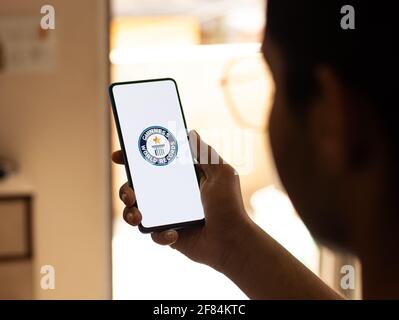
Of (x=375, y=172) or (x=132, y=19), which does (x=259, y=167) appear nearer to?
(x=375, y=172)

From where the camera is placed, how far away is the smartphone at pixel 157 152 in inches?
24.5

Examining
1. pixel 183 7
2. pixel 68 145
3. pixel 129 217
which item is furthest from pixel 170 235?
pixel 183 7

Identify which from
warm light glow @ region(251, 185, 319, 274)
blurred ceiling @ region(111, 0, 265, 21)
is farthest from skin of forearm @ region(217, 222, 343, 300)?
blurred ceiling @ region(111, 0, 265, 21)

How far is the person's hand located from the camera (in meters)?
0.64

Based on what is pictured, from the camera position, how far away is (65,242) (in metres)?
0.68

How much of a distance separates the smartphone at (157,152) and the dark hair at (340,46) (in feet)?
0.50

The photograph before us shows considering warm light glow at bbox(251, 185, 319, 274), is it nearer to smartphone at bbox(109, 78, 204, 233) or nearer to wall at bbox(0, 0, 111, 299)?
smartphone at bbox(109, 78, 204, 233)

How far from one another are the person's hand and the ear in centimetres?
11

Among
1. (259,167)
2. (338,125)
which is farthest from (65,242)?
(338,125)

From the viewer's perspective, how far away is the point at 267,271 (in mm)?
648

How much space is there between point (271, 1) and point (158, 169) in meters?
0.24

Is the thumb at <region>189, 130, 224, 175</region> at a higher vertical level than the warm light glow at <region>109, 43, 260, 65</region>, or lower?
lower

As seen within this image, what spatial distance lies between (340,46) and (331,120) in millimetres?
89

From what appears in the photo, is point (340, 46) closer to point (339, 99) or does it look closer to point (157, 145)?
point (339, 99)
